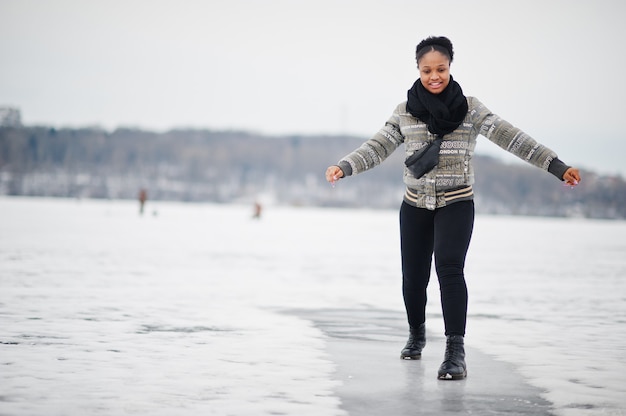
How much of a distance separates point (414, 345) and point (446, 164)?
1.22 metres

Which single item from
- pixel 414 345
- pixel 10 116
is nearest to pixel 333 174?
pixel 414 345

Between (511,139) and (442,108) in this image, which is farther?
(511,139)

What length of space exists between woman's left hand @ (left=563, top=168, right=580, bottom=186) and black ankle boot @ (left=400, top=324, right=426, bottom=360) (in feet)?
4.45

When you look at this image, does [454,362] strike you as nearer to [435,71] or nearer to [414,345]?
[414,345]

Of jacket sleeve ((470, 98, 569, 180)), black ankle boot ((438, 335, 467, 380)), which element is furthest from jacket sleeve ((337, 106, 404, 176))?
black ankle boot ((438, 335, 467, 380))

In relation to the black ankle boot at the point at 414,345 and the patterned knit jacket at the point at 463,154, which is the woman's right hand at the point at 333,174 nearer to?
the patterned knit jacket at the point at 463,154

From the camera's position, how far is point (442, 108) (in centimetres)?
492

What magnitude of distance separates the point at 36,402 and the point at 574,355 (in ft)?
11.5

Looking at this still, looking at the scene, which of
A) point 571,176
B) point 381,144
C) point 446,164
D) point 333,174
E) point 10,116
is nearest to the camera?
point 571,176

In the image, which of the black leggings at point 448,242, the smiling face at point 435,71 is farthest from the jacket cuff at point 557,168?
the smiling face at point 435,71

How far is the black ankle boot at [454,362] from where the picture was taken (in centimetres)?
466

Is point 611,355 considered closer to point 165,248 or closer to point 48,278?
point 48,278

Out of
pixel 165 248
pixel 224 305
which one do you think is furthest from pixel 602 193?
pixel 224 305

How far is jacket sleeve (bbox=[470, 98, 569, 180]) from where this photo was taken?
502 centimetres
